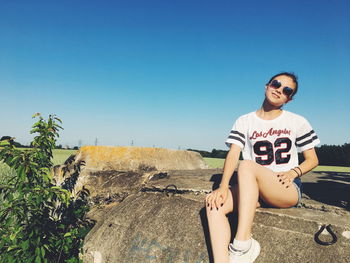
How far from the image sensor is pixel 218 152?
95.8ft

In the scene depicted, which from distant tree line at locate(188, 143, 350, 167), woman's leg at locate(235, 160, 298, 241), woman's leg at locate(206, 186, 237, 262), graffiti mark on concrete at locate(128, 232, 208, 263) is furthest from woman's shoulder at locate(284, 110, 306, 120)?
distant tree line at locate(188, 143, 350, 167)

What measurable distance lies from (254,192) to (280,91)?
1.07 metres

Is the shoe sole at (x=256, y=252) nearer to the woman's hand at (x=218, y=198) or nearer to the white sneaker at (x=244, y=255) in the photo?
the white sneaker at (x=244, y=255)

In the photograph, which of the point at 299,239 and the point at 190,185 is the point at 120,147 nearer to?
the point at 190,185

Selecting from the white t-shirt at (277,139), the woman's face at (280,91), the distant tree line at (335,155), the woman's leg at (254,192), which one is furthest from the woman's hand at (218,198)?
the distant tree line at (335,155)

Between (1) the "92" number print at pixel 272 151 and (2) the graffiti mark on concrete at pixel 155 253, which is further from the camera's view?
(1) the "92" number print at pixel 272 151

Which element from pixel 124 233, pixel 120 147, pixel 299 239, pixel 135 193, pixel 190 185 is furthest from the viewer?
pixel 120 147

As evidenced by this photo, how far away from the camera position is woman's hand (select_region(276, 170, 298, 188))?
7.06ft

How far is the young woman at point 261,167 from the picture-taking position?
1917 millimetres

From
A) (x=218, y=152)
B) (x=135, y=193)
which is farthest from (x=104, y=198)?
(x=218, y=152)

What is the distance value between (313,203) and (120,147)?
3.35 m

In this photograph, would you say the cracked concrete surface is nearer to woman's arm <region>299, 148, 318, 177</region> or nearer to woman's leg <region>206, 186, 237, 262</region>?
woman's leg <region>206, 186, 237, 262</region>

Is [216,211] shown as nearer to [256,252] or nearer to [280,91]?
[256,252]

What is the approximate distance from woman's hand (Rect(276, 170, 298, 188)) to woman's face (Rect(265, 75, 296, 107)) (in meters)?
0.70
